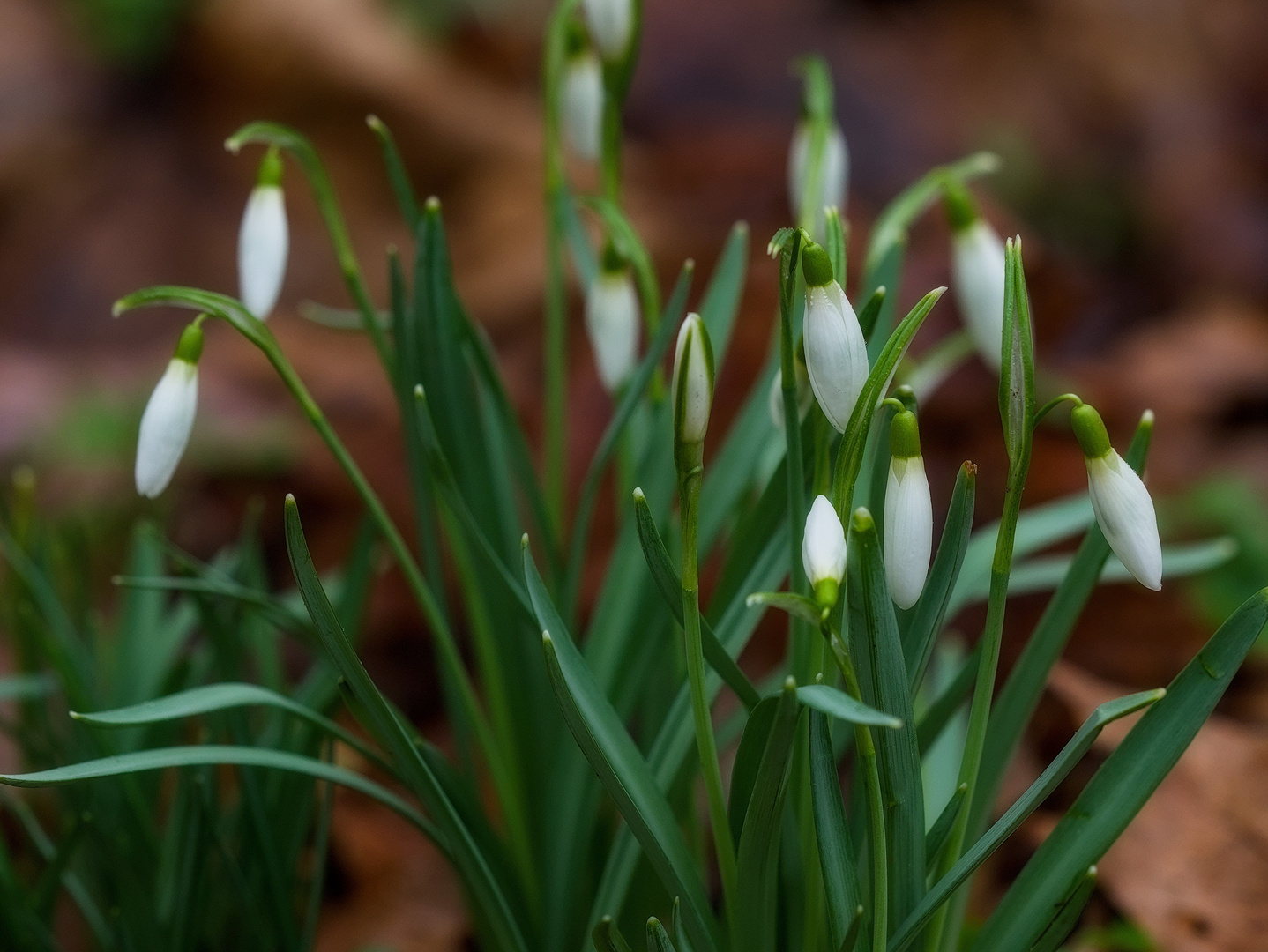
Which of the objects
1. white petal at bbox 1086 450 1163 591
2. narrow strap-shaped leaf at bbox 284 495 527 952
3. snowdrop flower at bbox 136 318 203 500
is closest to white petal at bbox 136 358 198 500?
snowdrop flower at bbox 136 318 203 500

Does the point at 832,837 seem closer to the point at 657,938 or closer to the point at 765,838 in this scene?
the point at 765,838

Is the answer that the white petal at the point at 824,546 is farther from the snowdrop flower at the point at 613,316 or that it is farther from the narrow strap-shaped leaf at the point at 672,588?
the snowdrop flower at the point at 613,316

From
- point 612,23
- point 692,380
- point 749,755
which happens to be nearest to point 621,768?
point 749,755

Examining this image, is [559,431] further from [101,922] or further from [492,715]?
[101,922]

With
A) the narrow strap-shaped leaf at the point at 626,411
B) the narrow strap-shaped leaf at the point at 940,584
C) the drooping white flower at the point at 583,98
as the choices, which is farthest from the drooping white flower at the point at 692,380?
the drooping white flower at the point at 583,98

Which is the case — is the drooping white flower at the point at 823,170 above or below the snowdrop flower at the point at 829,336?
above

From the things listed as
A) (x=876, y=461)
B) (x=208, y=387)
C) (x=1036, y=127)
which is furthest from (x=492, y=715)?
(x=1036, y=127)
